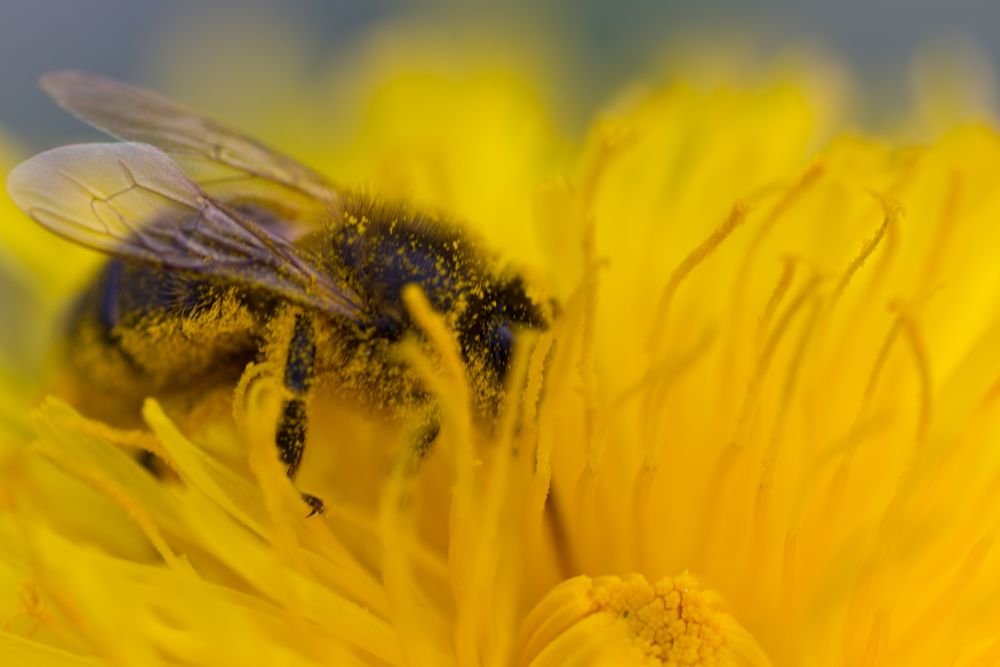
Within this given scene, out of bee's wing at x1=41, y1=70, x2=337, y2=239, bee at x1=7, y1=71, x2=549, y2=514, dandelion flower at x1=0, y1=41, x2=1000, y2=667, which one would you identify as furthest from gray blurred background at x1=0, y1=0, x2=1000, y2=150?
bee at x1=7, y1=71, x2=549, y2=514

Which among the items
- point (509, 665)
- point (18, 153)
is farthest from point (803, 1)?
point (509, 665)

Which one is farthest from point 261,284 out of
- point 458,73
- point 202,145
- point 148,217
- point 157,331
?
point 458,73

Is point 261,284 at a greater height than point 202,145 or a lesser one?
lesser

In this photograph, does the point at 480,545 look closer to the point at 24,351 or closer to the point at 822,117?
the point at 24,351

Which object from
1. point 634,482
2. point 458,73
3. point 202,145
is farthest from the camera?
point 458,73

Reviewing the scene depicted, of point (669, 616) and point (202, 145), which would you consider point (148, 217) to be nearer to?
point (202, 145)

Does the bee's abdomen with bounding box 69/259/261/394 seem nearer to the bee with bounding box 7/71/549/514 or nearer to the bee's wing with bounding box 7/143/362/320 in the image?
the bee with bounding box 7/71/549/514

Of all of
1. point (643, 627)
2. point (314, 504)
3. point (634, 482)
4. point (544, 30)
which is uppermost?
point (544, 30)

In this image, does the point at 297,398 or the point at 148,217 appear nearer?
the point at 148,217
